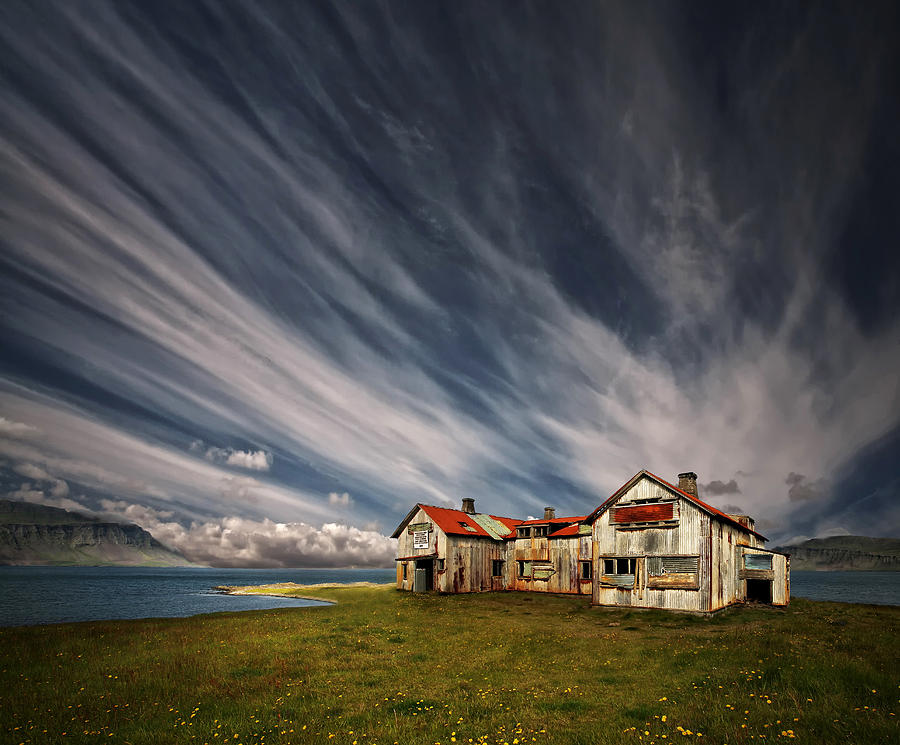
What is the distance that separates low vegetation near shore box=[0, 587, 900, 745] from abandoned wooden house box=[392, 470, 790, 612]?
7.60 metres

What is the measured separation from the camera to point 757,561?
41.9 meters

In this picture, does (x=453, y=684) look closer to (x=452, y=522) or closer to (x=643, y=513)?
(x=643, y=513)

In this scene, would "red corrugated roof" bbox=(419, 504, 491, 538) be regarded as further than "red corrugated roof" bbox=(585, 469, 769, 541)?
Yes

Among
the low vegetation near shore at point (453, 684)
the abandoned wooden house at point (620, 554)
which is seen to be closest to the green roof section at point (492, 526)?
the abandoned wooden house at point (620, 554)

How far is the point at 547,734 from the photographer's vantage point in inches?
436

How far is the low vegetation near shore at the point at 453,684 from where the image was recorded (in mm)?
11188

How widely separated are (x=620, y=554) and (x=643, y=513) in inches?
150

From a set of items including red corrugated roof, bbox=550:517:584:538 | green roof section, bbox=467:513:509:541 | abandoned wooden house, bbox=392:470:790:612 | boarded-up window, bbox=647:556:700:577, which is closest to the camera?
boarded-up window, bbox=647:556:700:577

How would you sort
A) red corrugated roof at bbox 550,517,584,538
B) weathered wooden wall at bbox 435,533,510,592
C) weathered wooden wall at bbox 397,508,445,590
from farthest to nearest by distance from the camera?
weathered wooden wall at bbox 397,508,445,590
red corrugated roof at bbox 550,517,584,538
weathered wooden wall at bbox 435,533,510,592

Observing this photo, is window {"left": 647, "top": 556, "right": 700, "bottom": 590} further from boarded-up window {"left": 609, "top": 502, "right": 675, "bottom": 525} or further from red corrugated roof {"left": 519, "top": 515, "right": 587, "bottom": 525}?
red corrugated roof {"left": 519, "top": 515, "right": 587, "bottom": 525}

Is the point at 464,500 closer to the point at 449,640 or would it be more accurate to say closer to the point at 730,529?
the point at 730,529

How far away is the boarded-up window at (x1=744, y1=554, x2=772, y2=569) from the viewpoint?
41.7 meters

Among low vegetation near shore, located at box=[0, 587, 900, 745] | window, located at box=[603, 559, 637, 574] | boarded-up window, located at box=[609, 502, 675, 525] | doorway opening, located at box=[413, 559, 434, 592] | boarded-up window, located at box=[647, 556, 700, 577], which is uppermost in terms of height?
boarded-up window, located at box=[609, 502, 675, 525]

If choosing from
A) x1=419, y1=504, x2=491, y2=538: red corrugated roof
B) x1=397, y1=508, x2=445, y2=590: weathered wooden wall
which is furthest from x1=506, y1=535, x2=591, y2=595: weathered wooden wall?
x1=397, y1=508, x2=445, y2=590: weathered wooden wall
